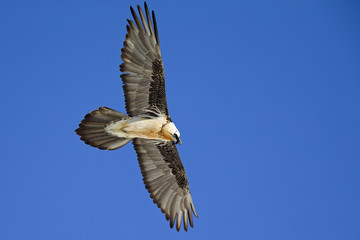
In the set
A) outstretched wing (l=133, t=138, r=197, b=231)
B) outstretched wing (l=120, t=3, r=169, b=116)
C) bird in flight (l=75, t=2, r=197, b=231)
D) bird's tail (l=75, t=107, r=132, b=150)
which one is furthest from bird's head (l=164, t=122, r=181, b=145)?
bird's tail (l=75, t=107, r=132, b=150)

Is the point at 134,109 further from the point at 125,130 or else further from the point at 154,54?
the point at 154,54

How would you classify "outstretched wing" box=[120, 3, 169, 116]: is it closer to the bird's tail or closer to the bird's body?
the bird's body

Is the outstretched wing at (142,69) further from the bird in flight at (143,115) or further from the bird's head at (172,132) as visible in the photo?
the bird's head at (172,132)

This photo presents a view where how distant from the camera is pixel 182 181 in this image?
31.1ft

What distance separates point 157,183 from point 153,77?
8.60 ft

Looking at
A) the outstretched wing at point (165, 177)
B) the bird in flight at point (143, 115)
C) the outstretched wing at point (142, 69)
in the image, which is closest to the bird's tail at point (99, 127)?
the bird in flight at point (143, 115)

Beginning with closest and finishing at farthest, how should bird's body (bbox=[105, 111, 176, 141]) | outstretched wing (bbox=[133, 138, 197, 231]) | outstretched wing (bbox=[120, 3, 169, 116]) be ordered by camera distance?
1. outstretched wing (bbox=[120, 3, 169, 116])
2. bird's body (bbox=[105, 111, 176, 141])
3. outstretched wing (bbox=[133, 138, 197, 231])

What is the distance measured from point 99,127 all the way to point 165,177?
2.14 m

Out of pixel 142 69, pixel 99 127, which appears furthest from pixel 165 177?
pixel 142 69

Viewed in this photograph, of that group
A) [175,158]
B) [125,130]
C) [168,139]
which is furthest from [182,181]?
[125,130]

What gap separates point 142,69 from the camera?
850 cm

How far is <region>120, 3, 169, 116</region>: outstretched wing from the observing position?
832 cm

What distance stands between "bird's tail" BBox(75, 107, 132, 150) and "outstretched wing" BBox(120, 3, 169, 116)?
430 millimetres

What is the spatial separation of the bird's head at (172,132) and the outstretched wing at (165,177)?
66cm
